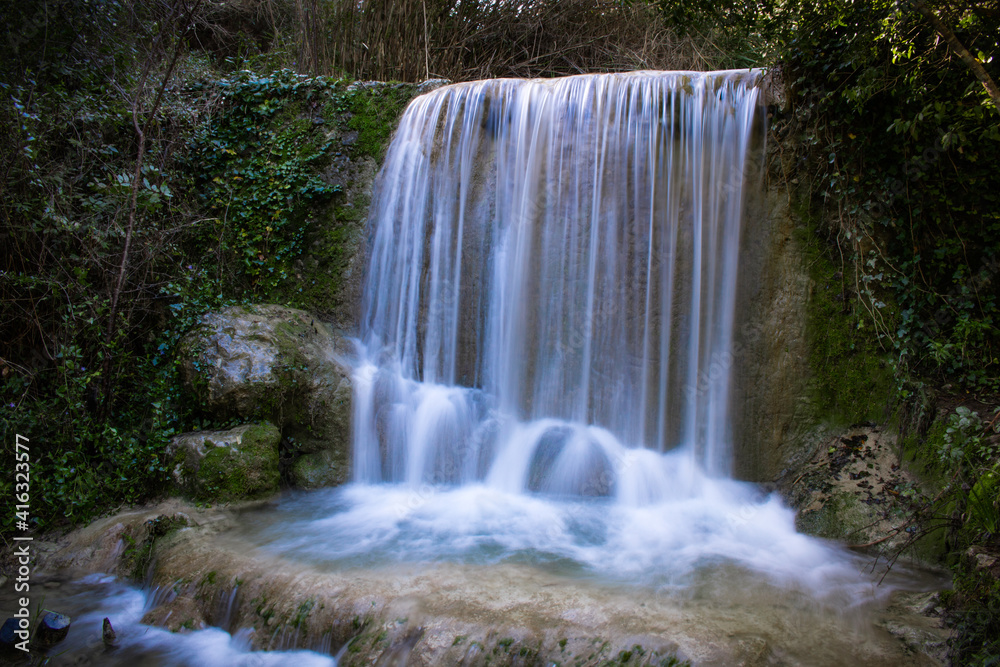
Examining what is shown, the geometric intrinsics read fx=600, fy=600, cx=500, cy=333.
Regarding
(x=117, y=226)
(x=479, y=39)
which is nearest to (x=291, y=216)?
(x=117, y=226)

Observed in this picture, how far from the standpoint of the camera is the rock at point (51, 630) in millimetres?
3465

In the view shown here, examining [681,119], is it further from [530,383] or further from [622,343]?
[530,383]

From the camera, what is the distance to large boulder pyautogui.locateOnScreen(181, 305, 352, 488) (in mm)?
5465

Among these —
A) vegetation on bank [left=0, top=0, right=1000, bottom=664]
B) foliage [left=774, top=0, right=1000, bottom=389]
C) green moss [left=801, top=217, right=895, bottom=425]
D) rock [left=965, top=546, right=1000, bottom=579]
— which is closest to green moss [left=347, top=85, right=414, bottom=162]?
vegetation on bank [left=0, top=0, right=1000, bottom=664]

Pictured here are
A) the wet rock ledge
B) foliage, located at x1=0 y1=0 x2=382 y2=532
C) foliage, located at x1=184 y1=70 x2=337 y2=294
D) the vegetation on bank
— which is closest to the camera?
the wet rock ledge

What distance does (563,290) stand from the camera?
19.5 ft

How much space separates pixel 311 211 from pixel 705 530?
209 inches

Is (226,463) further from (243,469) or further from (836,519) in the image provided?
(836,519)

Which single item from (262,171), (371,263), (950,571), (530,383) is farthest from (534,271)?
(950,571)

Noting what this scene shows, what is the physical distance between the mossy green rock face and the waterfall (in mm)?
916

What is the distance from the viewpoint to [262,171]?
6.95m

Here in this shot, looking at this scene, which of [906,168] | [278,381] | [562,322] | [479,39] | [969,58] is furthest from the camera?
[479,39]

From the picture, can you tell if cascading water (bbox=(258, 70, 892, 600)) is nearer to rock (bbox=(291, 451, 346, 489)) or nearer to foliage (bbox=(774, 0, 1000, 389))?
rock (bbox=(291, 451, 346, 489))

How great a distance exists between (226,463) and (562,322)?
3.28 metres
